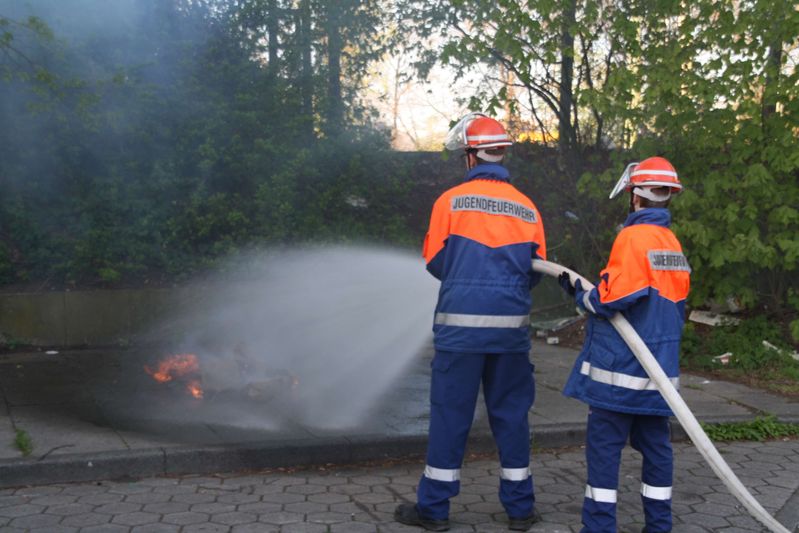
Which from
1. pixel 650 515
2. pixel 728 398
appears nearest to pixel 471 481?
pixel 650 515

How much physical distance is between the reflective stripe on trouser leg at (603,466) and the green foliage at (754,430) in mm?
2349

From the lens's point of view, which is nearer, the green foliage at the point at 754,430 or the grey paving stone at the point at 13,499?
the grey paving stone at the point at 13,499

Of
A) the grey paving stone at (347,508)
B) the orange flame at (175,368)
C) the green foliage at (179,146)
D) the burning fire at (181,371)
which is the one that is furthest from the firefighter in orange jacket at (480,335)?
the green foliage at (179,146)

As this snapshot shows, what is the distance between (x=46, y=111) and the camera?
27.6ft

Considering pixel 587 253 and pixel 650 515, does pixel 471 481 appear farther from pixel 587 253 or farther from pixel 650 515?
pixel 587 253

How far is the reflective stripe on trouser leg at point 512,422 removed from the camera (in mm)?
4125

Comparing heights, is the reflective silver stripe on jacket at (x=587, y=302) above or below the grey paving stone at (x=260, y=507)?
above

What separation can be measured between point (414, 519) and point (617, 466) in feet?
3.33

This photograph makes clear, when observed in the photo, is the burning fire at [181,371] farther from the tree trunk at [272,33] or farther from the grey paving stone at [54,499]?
the tree trunk at [272,33]

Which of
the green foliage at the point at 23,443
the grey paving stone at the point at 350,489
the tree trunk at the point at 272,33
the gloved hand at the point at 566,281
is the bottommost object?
the grey paving stone at the point at 350,489

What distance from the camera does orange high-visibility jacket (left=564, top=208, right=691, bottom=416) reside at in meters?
3.79

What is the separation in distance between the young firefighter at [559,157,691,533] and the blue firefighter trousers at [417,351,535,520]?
291 millimetres

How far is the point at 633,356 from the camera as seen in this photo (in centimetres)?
382

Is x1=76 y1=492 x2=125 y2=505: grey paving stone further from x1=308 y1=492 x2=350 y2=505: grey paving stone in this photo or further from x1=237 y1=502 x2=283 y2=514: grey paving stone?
x1=308 y1=492 x2=350 y2=505: grey paving stone
